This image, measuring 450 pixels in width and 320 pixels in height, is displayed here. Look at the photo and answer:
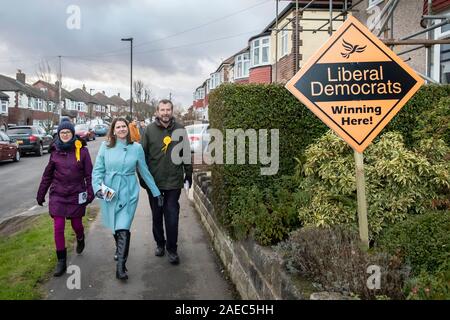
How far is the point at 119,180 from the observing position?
491cm

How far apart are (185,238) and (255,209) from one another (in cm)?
209

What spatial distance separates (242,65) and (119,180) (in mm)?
34787

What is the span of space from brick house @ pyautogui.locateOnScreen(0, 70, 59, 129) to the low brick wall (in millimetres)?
44588

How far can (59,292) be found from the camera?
4336 millimetres

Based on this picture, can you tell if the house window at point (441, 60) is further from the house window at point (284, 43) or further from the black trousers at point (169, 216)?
the house window at point (284, 43)

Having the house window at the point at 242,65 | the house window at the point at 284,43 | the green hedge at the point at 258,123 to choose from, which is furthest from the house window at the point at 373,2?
the house window at the point at 242,65

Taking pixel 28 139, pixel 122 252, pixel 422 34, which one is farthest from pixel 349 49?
pixel 28 139

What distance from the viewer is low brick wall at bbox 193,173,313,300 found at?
3.13 metres

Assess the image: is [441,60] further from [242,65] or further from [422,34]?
[242,65]

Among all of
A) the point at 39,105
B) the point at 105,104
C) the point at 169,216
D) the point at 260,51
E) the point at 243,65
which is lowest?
the point at 169,216

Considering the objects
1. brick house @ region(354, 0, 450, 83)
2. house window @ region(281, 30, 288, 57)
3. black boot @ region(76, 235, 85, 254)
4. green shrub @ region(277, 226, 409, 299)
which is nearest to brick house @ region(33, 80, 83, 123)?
house window @ region(281, 30, 288, 57)

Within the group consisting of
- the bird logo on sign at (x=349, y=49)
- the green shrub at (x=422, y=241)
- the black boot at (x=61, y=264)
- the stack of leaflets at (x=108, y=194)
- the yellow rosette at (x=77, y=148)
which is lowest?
the black boot at (x=61, y=264)

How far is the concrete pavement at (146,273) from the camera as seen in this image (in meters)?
4.35
